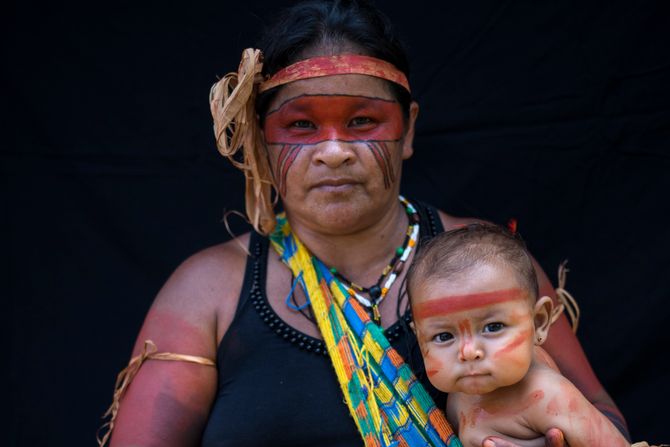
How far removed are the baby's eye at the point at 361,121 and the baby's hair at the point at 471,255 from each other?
55 centimetres

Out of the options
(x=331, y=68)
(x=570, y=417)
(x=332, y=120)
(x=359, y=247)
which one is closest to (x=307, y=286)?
(x=359, y=247)

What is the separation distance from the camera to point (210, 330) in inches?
97.9

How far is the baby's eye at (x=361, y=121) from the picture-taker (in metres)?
2.47

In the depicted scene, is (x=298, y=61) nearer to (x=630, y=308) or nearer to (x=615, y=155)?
(x=615, y=155)

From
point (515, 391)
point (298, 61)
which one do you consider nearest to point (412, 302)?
point (515, 391)

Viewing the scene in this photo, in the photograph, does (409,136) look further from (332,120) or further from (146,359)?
(146,359)

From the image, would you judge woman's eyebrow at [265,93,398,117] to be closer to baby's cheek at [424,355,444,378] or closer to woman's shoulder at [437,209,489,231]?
woman's shoulder at [437,209,489,231]

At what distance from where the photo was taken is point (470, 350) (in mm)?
1897

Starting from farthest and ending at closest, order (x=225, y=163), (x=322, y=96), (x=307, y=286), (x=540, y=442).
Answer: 1. (x=225, y=163)
2. (x=307, y=286)
3. (x=322, y=96)
4. (x=540, y=442)

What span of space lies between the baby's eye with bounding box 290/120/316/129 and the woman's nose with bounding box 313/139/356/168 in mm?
70

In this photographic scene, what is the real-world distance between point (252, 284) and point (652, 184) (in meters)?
1.49

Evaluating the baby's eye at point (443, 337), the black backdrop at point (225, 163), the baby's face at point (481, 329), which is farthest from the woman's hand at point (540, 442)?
the black backdrop at point (225, 163)

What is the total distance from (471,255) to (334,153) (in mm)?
572

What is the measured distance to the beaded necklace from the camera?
8.23 ft
